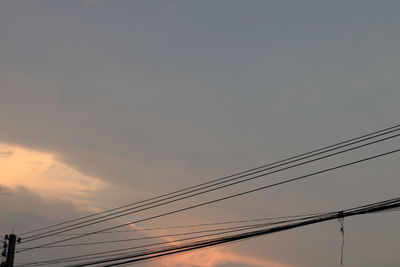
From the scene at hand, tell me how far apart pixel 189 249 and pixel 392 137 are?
8.69 m

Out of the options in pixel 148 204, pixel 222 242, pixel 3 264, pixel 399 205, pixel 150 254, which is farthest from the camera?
pixel 3 264

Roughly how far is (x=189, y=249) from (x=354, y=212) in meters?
7.03

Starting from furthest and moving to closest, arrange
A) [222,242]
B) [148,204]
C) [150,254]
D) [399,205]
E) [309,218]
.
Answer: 1. [148,204]
2. [150,254]
3. [222,242]
4. [309,218]
5. [399,205]

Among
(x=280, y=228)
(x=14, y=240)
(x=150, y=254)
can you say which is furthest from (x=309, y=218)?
(x=14, y=240)

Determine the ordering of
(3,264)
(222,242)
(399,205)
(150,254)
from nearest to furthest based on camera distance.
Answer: (399,205) → (222,242) → (150,254) → (3,264)

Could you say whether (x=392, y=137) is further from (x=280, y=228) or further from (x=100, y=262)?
(x=100, y=262)

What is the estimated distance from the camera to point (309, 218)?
64.4 ft

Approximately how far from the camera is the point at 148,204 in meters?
25.8

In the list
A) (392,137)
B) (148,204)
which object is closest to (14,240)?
(148,204)

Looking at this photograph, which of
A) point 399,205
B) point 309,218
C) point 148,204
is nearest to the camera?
point 399,205

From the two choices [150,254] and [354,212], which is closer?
[354,212]

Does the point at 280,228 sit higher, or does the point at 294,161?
the point at 294,161

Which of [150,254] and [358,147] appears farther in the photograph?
[150,254]

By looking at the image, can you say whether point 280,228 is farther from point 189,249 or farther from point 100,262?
point 100,262
